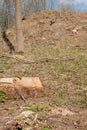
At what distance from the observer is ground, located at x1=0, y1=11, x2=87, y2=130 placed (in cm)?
539

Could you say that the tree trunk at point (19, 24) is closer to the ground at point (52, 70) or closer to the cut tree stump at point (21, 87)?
the ground at point (52, 70)

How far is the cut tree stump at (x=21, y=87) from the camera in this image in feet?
22.1

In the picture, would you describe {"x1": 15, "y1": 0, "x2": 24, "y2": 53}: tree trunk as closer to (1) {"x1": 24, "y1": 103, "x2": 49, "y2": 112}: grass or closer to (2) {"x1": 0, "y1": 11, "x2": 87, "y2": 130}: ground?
(2) {"x1": 0, "y1": 11, "x2": 87, "y2": 130}: ground

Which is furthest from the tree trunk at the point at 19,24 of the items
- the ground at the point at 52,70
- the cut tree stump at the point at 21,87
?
the cut tree stump at the point at 21,87

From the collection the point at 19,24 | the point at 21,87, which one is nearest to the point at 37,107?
the point at 21,87

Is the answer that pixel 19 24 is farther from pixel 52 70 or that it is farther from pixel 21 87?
pixel 21 87

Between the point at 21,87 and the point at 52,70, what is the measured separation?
8.49ft

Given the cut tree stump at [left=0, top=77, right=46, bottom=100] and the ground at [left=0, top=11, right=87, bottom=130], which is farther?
the cut tree stump at [left=0, top=77, right=46, bottom=100]

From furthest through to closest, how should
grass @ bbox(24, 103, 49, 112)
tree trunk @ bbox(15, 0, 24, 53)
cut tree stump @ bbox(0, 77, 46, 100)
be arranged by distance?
1. tree trunk @ bbox(15, 0, 24, 53)
2. cut tree stump @ bbox(0, 77, 46, 100)
3. grass @ bbox(24, 103, 49, 112)

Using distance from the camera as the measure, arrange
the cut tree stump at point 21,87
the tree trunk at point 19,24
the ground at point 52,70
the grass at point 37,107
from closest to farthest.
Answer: the ground at point 52,70 < the grass at point 37,107 < the cut tree stump at point 21,87 < the tree trunk at point 19,24

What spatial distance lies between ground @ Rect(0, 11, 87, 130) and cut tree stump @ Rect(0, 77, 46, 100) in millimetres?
112

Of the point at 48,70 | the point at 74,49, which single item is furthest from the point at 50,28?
the point at 48,70

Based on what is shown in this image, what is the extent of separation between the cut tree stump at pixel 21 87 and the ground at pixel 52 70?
0.11 metres

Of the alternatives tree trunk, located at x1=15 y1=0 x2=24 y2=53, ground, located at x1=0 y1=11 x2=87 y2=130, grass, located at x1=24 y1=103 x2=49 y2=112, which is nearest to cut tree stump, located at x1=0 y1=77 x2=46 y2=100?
ground, located at x1=0 y1=11 x2=87 y2=130
